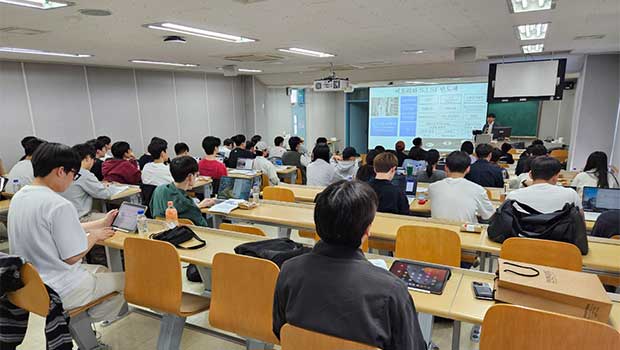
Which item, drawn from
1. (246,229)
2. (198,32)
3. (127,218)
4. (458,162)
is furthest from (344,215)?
(198,32)

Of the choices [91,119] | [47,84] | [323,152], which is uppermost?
[47,84]

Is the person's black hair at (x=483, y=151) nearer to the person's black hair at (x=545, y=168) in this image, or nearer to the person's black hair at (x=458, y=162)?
the person's black hair at (x=458, y=162)

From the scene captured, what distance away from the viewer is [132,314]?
3.07 metres

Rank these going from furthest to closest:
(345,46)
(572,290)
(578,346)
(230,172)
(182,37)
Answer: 1. (230,172)
2. (345,46)
3. (182,37)
4. (572,290)
5. (578,346)

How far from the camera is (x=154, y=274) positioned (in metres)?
2.07

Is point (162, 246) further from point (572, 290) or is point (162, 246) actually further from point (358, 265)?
point (572, 290)

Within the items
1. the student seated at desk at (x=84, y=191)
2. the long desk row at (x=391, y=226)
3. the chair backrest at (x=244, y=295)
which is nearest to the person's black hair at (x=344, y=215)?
the chair backrest at (x=244, y=295)

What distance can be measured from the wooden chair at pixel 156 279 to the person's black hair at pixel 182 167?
0.90m

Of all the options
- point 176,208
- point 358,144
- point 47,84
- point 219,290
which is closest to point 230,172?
point 176,208

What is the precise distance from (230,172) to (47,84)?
147 inches

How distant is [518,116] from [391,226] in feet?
30.3

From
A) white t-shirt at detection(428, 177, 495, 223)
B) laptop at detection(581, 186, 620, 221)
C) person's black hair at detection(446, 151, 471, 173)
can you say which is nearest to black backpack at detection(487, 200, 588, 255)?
white t-shirt at detection(428, 177, 495, 223)

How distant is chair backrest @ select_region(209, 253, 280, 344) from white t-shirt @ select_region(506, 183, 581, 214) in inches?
76.4

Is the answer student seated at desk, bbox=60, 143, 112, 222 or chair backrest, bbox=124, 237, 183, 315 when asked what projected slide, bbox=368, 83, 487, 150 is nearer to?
student seated at desk, bbox=60, 143, 112, 222
